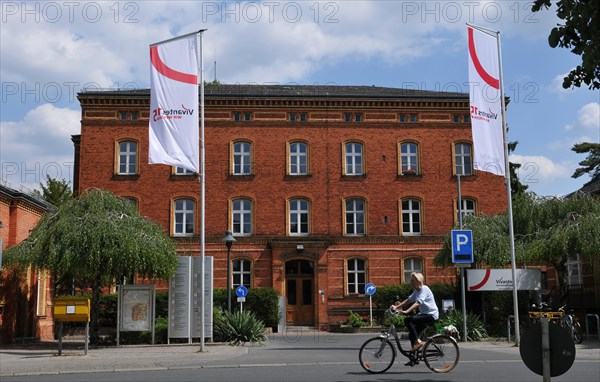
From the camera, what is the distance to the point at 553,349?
21.1 feet

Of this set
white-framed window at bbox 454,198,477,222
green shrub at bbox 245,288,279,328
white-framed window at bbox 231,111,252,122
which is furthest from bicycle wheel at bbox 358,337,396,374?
white-framed window at bbox 454,198,477,222

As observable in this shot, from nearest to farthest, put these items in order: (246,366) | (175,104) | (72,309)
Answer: (246,366)
(72,309)
(175,104)

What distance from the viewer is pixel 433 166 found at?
1487 inches

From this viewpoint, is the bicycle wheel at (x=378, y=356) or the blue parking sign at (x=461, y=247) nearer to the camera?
the bicycle wheel at (x=378, y=356)

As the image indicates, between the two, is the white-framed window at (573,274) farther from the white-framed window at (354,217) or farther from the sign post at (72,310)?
the sign post at (72,310)

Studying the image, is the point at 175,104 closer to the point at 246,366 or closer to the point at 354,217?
the point at 246,366

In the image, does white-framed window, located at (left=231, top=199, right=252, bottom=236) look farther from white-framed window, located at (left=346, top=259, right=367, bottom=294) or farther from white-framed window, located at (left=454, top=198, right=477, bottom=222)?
white-framed window, located at (left=454, top=198, right=477, bottom=222)

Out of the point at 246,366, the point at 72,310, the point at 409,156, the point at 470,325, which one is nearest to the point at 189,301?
Answer: the point at 72,310

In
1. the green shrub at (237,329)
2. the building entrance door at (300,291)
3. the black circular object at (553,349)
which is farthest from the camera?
the building entrance door at (300,291)

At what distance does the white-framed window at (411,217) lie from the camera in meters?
37.5

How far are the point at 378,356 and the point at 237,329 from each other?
940cm

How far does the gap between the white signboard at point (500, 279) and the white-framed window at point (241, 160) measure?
17608 mm

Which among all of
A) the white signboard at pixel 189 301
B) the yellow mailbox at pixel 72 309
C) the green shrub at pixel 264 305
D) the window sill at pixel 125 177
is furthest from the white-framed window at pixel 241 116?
the yellow mailbox at pixel 72 309

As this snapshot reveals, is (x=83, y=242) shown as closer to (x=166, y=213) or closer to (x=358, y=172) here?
(x=166, y=213)
